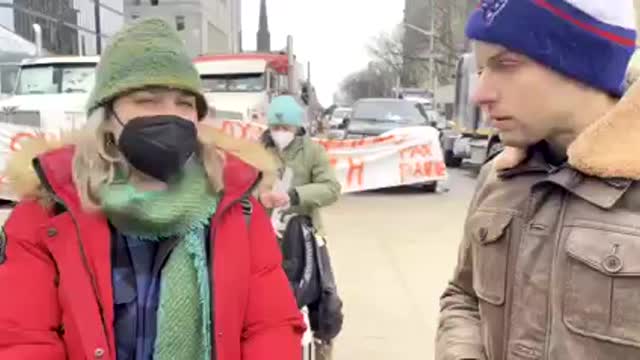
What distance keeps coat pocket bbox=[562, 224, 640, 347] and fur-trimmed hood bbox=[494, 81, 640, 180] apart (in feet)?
0.37

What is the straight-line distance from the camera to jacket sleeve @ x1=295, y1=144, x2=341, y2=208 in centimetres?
407

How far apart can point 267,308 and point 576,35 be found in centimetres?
96

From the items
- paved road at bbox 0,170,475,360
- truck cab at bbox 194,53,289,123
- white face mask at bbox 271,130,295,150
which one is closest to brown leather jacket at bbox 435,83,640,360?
white face mask at bbox 271,130,295,150

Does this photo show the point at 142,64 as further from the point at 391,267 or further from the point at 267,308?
the point at 391,267

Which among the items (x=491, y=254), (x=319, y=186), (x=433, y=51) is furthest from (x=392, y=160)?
(x=433, y=51)

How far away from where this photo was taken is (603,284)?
1.37 meters

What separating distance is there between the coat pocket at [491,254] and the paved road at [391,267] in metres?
3.53

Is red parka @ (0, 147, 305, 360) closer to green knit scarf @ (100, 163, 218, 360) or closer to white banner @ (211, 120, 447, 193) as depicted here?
green knit scarf @ (100, 163, 218, 360)

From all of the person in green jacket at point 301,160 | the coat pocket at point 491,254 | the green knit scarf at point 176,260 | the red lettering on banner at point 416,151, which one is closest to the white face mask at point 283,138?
the person in green jacket at point 301,160

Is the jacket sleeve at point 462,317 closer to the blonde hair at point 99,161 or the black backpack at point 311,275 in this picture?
the blonde hair at point 99,161

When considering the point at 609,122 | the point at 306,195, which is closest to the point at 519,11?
the point at 609,122

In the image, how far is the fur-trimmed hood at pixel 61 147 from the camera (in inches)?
69.9

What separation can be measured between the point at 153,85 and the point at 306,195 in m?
2.28

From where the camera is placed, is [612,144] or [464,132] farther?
[464,132]
